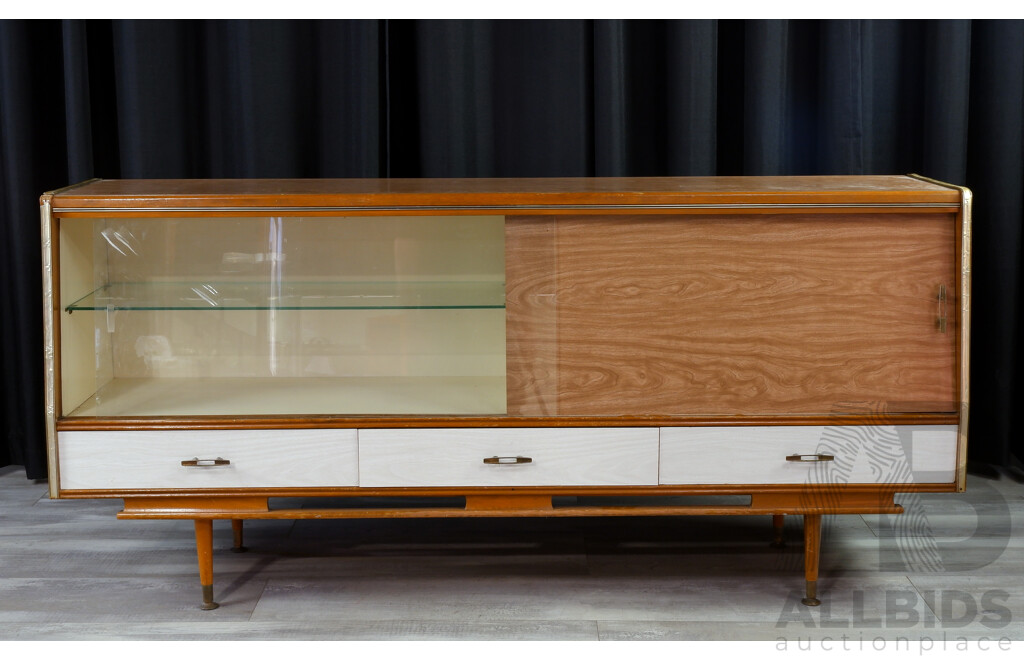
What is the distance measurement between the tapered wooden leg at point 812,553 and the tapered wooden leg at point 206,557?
44.9 inches

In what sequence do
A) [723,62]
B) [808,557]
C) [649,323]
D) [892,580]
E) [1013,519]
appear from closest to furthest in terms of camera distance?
[649,323], [808,557], [892,580], [1013,519], [723,62]

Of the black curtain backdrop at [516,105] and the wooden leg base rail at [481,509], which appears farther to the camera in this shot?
the black curtain backdrop at [516,105]

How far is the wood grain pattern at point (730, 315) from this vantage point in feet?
6.08

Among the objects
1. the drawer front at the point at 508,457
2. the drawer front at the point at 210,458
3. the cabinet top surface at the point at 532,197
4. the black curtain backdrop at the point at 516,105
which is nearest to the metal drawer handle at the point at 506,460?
the drawer front at the point at 508,457

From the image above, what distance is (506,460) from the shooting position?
6.23 ft

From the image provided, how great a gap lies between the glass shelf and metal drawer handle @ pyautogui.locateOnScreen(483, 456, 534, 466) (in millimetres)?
293

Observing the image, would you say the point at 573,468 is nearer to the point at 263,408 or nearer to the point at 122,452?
the point at 263,408

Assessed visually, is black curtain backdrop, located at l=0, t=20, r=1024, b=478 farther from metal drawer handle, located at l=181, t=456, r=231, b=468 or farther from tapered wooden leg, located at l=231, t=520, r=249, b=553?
metal drawer handle, located at l=181, t=456, r=231, b=468

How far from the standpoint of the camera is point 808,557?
200 cm

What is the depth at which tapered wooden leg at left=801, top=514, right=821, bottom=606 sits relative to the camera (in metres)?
1.97

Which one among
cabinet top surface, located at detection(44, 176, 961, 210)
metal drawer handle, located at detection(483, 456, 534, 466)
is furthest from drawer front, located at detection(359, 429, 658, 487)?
cabinet top surface, located at detection(44, 176, 961, 210)

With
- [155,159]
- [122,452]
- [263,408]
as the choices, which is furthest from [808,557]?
[155,159]

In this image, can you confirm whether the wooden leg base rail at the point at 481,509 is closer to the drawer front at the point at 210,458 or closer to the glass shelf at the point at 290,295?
the drawer front at the point at 210,458

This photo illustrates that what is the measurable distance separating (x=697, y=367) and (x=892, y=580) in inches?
26.7
